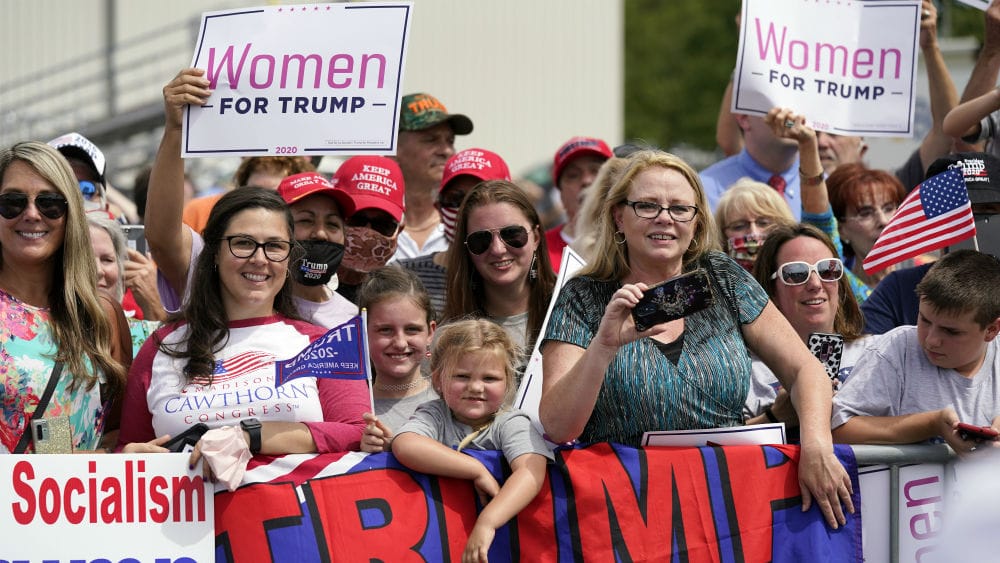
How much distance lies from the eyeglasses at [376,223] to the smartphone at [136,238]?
123 centimetres

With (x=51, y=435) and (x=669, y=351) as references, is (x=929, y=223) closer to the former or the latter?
(x=669, y=351)

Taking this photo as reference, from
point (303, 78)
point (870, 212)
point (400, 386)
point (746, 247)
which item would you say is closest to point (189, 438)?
point (400, 386)

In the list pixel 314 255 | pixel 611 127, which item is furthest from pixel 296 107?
pixel 611 127

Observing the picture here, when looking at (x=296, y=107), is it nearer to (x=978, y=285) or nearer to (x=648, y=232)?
(x=648, y=232)

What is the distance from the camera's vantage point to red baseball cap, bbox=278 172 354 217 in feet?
19.8

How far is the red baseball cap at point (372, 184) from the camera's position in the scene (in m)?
6.46

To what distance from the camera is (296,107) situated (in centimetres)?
567

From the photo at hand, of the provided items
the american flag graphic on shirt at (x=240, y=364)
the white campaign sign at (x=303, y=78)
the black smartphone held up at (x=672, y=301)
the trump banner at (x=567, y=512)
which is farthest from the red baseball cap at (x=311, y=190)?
the black smartphone held up at (x=672, y=301)

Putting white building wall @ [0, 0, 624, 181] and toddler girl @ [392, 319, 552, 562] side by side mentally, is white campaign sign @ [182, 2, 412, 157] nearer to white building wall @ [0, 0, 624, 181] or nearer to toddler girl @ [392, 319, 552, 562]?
toddler girl @ [392, 319, 552, 562]

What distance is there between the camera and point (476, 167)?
22.5 ft

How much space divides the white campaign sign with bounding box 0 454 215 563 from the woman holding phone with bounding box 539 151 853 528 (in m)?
1.22

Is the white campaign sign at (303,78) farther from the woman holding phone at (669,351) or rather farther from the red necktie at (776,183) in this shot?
the red necktie at (776,183)

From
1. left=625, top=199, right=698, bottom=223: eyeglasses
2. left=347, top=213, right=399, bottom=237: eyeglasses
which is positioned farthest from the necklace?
left=347, top=213, right=399, bottom=237: eyeglasses

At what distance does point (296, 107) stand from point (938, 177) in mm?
2706
